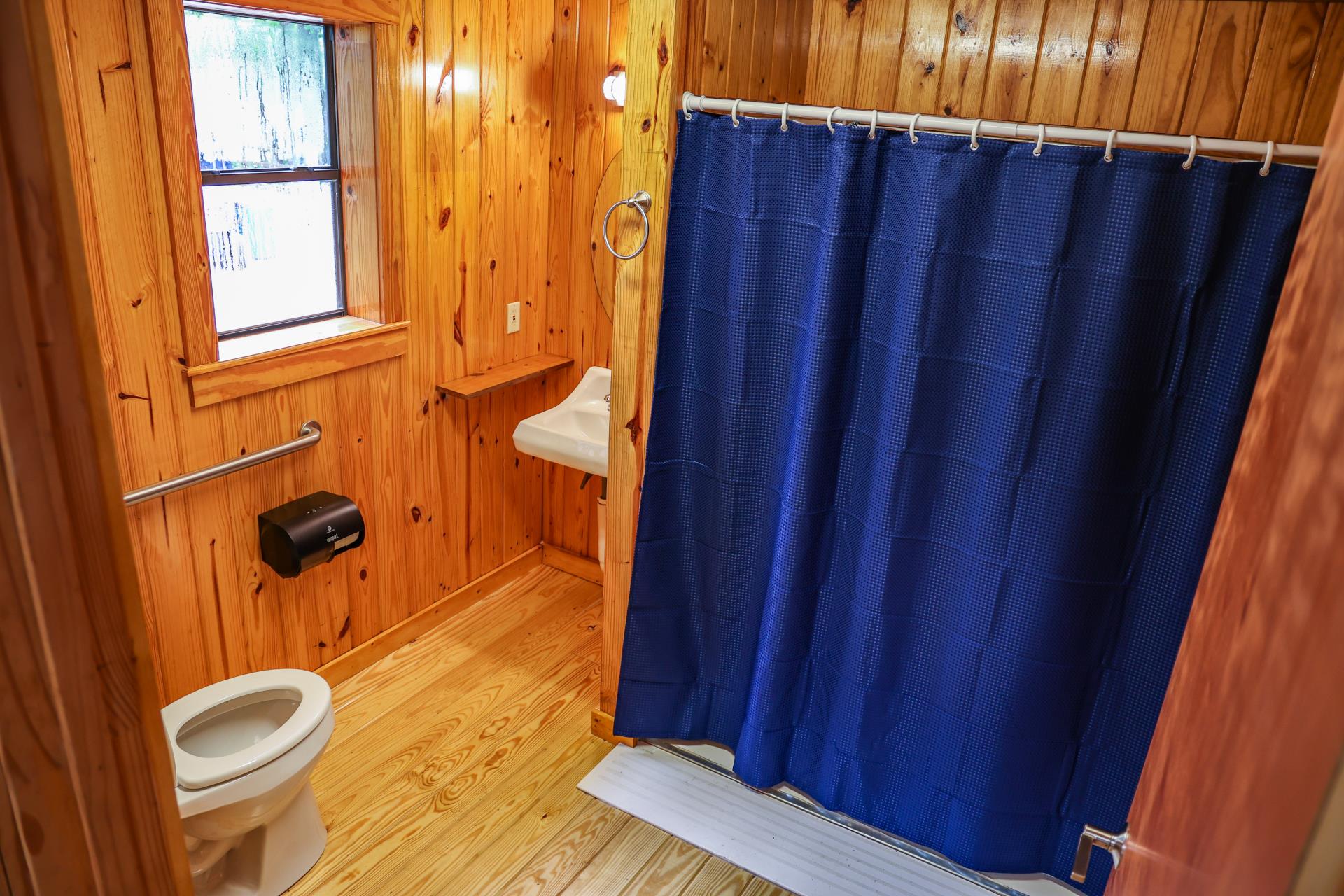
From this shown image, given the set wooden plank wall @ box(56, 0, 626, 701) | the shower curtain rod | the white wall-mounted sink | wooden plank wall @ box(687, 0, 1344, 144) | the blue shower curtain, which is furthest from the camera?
the white wall-mounted sink

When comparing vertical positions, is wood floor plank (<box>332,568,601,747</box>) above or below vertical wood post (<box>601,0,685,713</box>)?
below

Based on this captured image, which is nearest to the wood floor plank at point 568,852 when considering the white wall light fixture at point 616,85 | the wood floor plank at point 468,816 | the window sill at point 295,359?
the wood floor plank at point 468,816

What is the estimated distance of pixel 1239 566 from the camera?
2.37 feet

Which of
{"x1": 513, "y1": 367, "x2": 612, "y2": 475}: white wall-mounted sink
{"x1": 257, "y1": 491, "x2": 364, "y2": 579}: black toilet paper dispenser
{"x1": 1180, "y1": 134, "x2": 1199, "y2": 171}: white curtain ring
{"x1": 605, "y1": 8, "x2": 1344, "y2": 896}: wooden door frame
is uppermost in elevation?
{"x1": 1180, "y1": 134, "x2": 1199, "y2": 171}: white curtain ring

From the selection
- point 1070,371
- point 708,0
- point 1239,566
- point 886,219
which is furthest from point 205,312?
point 1239,566

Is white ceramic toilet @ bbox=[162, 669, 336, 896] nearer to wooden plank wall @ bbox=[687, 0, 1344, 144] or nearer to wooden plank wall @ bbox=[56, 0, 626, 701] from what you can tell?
wooden plank wall @ bbox=[56, 0, 626, 701]

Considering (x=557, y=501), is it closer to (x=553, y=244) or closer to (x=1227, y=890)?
(x=553, y=244)

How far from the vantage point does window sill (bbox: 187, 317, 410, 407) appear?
2.14 m

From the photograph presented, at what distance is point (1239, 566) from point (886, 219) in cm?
123

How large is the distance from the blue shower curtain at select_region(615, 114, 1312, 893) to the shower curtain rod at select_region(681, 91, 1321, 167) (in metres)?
0.03

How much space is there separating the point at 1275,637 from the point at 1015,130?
1.34 m

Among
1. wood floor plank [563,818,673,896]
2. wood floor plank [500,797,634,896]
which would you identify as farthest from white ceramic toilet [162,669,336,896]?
wood floor plank [563,818,673,896]

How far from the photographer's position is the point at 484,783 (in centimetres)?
240

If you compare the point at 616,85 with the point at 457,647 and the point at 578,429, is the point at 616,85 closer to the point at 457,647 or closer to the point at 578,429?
the point at 578,429
